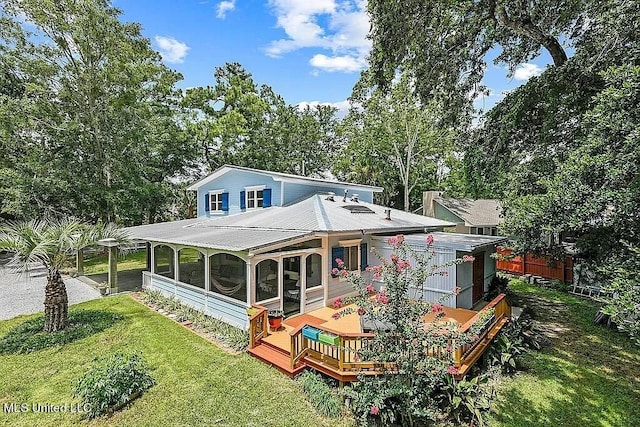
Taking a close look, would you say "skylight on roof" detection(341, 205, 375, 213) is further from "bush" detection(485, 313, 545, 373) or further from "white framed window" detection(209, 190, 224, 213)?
"white framed window" detection(209, 190, 224, 213)

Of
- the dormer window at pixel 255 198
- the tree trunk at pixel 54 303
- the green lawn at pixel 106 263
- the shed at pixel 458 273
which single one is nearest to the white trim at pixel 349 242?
the shed at pixel 458 273

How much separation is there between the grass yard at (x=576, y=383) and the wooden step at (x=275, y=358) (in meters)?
3.95

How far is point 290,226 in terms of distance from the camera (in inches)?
452

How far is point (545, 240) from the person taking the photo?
340 inches

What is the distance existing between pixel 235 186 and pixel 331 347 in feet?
42.3

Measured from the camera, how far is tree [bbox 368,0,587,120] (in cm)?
969

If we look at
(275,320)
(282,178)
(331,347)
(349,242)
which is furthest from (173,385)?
(282,178)

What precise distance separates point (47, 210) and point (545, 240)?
26.2 meters

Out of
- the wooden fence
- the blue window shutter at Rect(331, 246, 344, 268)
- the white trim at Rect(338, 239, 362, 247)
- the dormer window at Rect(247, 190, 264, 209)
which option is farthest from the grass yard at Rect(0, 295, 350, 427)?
the wooden fence

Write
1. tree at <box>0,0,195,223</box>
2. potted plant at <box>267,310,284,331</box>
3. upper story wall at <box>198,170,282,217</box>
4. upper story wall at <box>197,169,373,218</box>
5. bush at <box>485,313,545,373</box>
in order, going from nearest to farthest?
bush at <box>485,313,545,373</box> < potted plant at <box>267,310,284,331</box> < upper story wall at <box>197,169,373,218</box> < upper story wall at <box>198,170,282,217</box> < tree at <box>0,0,195,223</box>

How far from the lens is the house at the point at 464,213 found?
25.1 metres

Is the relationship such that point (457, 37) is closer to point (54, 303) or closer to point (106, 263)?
point (54, 303)

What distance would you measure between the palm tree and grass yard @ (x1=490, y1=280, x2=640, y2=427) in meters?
11.1

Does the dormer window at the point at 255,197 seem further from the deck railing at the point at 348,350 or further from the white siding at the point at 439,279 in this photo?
the deck railing at the point at 348,350
